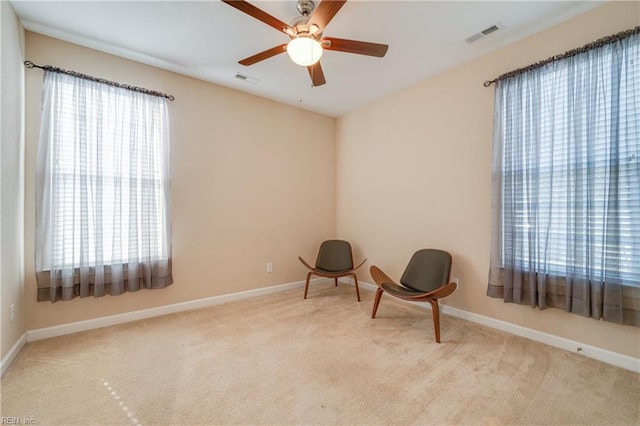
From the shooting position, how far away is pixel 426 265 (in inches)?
121

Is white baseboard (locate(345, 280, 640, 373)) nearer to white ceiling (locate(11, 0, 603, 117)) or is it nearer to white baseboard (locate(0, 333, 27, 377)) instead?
white ceiling (locate(11, 0, 603, 117))

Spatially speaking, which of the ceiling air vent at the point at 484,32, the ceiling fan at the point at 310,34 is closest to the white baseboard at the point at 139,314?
the ceiling fan at the point at 310,34

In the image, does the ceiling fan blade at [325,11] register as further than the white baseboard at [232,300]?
No

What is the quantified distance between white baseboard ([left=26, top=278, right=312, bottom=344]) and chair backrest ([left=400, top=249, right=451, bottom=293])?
191 cm

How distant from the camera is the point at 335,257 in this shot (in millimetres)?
4047

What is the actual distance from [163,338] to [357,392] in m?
1.89

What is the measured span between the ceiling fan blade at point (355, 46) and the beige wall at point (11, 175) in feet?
7.68

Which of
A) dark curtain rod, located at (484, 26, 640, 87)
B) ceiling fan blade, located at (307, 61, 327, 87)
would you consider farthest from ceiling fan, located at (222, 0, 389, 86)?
dark curtain rod, located at (484, 26, 640, 87)

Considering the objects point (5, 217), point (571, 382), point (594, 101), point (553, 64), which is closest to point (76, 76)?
point (5, 217)

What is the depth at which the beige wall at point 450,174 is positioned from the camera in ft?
7.47

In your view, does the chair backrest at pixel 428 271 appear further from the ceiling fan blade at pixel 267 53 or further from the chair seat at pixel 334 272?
the ceiling fan blade at pixel 267 53

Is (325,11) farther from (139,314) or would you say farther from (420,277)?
(139,314)

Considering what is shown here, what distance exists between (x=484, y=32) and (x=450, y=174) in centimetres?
137

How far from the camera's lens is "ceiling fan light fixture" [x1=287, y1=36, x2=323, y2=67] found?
6.20 feet
